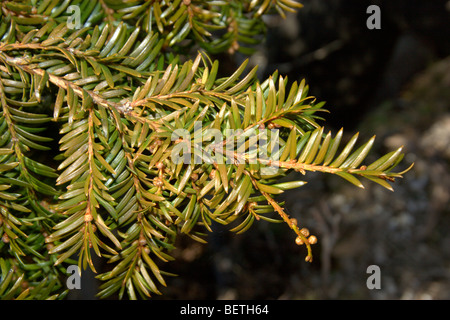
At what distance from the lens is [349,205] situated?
2311 millimetres

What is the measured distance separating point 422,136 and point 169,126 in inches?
97.5

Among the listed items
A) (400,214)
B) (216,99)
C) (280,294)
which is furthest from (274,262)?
(216,99)

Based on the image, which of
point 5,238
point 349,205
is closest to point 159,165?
point 5,238

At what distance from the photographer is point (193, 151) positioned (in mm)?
429

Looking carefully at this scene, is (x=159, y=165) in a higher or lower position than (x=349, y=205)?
lower

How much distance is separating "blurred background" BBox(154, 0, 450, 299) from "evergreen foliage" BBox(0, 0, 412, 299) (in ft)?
3.64

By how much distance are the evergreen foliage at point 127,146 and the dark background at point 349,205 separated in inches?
43.0

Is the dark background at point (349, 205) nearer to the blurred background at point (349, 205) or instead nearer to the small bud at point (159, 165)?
the blurred background at point (349, 205)

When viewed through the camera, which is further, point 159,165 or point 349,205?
point 349,205

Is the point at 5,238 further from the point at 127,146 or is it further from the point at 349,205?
the point at 349,205

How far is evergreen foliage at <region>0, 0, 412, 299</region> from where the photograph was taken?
45 centimetres

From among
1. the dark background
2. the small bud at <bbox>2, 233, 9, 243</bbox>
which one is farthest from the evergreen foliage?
the dark background

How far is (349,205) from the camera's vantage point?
2311mm

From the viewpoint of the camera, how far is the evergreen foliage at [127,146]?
45cm
